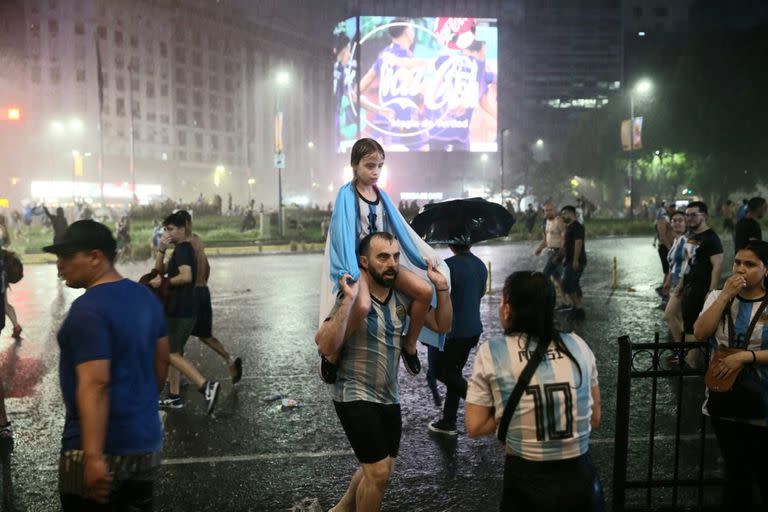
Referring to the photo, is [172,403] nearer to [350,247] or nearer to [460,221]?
[460,221]

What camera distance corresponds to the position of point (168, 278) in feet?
22.9

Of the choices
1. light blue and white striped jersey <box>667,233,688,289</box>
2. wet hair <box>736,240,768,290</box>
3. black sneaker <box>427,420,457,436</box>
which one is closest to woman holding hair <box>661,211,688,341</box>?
light blue and white striped jersey <box>667,233,688,289</box>

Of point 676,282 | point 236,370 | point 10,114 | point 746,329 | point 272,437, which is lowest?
point 272,437

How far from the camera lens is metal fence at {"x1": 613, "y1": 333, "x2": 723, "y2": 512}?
3883mm

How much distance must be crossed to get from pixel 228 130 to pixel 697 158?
241 ft

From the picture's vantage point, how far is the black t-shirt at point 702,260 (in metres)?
7.36

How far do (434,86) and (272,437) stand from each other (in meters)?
66.2

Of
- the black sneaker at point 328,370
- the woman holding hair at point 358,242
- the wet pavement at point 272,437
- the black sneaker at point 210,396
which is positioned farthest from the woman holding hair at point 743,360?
the black sneaker at point 210,396

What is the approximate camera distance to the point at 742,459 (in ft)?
12.6

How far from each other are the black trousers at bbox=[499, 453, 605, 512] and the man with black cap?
1.50 meters

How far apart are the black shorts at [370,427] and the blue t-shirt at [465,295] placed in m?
2.17

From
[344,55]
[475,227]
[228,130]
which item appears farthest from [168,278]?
[228,130]

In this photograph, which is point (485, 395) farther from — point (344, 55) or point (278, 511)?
point (344, 55)

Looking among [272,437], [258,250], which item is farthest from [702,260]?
[258,250]
